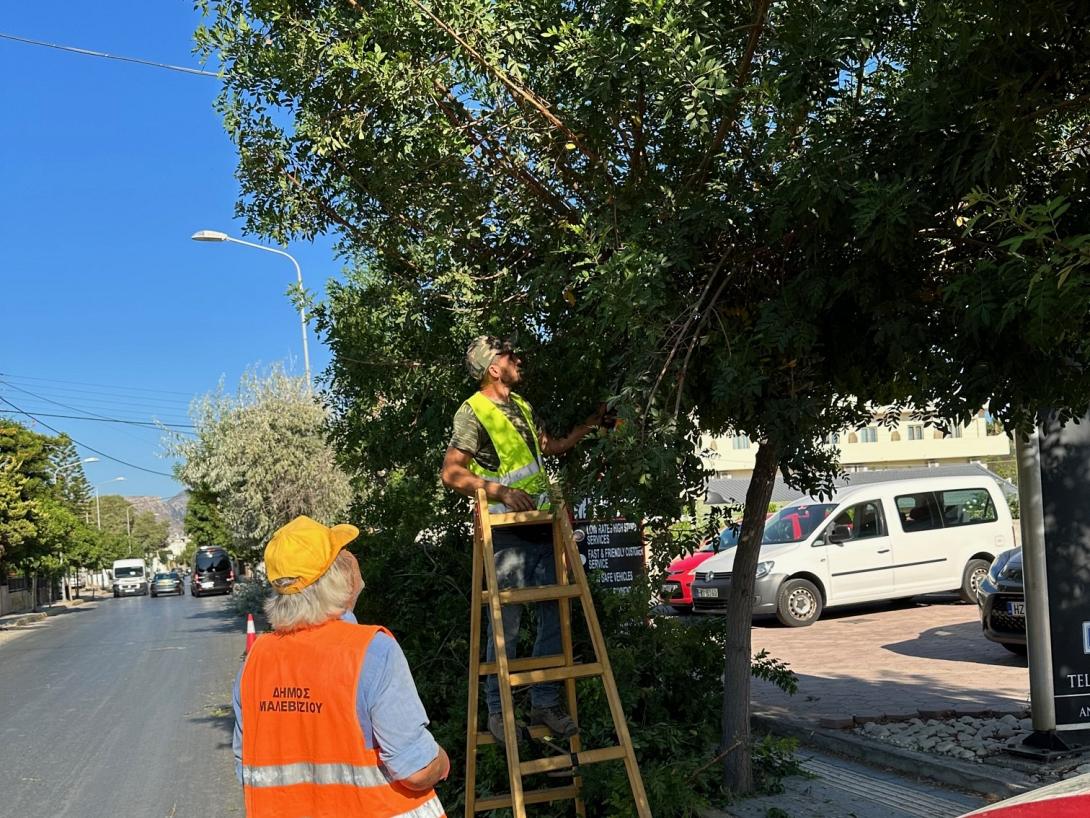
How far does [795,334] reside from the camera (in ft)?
14.4

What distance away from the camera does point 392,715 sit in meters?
3.02

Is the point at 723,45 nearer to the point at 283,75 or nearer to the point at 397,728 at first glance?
the point at 283,75

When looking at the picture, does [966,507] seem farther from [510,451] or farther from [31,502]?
[31,502]

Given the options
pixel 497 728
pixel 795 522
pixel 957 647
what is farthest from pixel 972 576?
pixel 497 728

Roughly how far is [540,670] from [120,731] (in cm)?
820

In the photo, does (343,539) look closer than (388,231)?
Yes

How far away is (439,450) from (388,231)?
1485 millimetres

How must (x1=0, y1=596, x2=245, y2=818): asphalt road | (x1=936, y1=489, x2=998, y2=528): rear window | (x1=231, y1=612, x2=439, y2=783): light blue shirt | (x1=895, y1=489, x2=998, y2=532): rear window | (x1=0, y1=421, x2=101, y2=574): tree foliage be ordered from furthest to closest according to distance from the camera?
(x1=0, y1=421, x2=101, y2=574): tree foliage < (x1=936, y1=489, x2=998, y2=528): rear window < (x1=895, y1=489, x2=998, y2=532): rear window < (x1=0, y1=596, x2=245, y2=818): asphalt road < (x1=231, y1=612, x2=439, y2=783): light blue shirt

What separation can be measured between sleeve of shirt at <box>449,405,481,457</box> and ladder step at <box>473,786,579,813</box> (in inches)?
63.1

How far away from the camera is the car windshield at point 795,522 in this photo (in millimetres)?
16422

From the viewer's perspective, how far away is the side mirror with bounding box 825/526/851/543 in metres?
16.3

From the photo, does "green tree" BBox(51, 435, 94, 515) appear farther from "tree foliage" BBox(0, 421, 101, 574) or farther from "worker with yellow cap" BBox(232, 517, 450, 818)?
"worker with yellow cap" BBox(232, 517, 450, 818)

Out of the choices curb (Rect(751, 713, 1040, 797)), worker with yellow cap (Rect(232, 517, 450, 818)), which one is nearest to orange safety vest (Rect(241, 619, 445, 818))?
worker with yellow cap (Rect(232, 517, 450, 818))

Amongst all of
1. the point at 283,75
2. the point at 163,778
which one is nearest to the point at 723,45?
the point at 283,75
